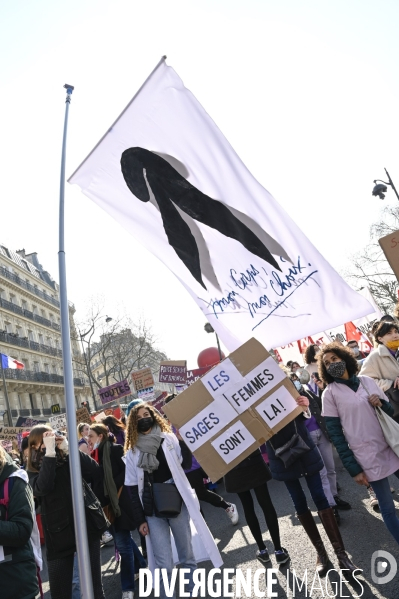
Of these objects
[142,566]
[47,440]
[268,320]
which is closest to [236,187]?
[268,320]

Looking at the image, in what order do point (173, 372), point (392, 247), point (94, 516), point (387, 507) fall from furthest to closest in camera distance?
1. point (173, 372)
2. point (392, 247)
3. point (94, 516)
4. point (387, 507)

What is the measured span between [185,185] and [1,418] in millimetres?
36536

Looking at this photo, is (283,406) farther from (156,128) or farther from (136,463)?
(156,128)

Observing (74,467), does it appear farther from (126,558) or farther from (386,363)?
(386,363)

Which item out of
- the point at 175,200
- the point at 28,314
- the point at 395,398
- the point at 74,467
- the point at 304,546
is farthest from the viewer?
the point at 28,314

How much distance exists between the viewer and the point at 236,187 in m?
4.35

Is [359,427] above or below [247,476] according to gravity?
above

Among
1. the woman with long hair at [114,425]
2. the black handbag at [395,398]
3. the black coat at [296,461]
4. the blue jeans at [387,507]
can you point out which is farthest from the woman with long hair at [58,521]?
the black handbag at [395,398]

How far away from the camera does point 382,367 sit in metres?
5.14

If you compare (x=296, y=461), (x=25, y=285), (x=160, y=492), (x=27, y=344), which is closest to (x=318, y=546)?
(x=296, y=461)

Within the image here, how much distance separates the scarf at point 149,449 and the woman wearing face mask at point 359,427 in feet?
5.17

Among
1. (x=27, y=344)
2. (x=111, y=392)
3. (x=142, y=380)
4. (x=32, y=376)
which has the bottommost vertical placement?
(x=111, y=392)

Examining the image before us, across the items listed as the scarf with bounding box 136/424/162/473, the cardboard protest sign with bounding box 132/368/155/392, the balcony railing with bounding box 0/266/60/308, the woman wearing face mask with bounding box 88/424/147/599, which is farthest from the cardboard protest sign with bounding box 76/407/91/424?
the balcony railing with bounding box 0/266/60/308

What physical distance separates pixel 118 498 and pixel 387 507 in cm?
291
